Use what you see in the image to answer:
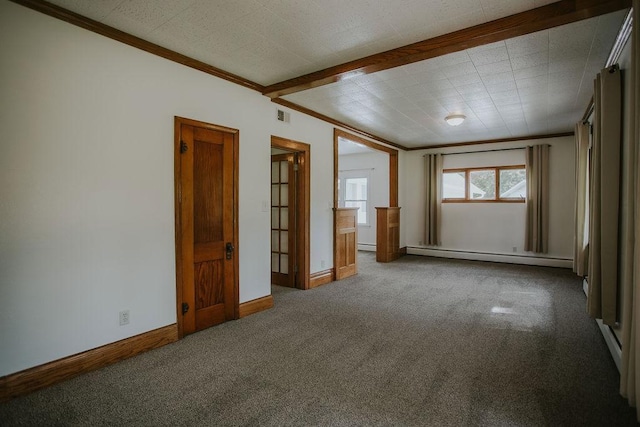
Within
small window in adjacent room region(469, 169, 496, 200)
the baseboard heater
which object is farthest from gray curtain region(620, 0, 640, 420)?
small window in adjacent room region(469, 169, 496, 200)

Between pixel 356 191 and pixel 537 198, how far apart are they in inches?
170

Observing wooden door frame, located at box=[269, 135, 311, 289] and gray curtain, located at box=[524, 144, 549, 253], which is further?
gray curtain, located at box=[524, 144, 549, 253]

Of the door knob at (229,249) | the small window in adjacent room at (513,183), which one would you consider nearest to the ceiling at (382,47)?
the door knob at (229,249)

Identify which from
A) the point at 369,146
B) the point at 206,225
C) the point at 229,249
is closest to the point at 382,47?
the point at 206,225

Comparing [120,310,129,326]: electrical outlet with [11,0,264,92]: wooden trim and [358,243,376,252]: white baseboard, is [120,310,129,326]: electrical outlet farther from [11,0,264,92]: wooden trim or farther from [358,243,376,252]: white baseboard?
[358,243,376,252]: white baseboard

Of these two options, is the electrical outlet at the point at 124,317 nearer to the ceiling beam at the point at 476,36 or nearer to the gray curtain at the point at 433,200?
the ceiling beam at the point at 476,36

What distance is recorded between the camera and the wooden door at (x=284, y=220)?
4.99 metres

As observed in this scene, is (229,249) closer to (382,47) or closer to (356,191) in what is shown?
(382,47)

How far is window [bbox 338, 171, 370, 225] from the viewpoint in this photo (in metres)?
9.16

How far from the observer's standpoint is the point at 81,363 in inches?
97.4

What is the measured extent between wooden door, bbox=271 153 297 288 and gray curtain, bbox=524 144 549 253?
4970mm

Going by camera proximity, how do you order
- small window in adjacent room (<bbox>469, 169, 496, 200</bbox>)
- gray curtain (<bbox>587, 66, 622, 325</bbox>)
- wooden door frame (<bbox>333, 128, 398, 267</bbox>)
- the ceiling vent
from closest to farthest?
gray curtain (<bbox>587, 66, 622, 325</bbox>), the ceiling vent, wooden door frame (<bbox>333, 128, 398, 267</bbox>), small window in adjacent room (<bbox>469, 169, 496, 200</bbox>)

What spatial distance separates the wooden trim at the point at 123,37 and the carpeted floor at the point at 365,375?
263 cm

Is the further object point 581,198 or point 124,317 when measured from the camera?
point 581,198
